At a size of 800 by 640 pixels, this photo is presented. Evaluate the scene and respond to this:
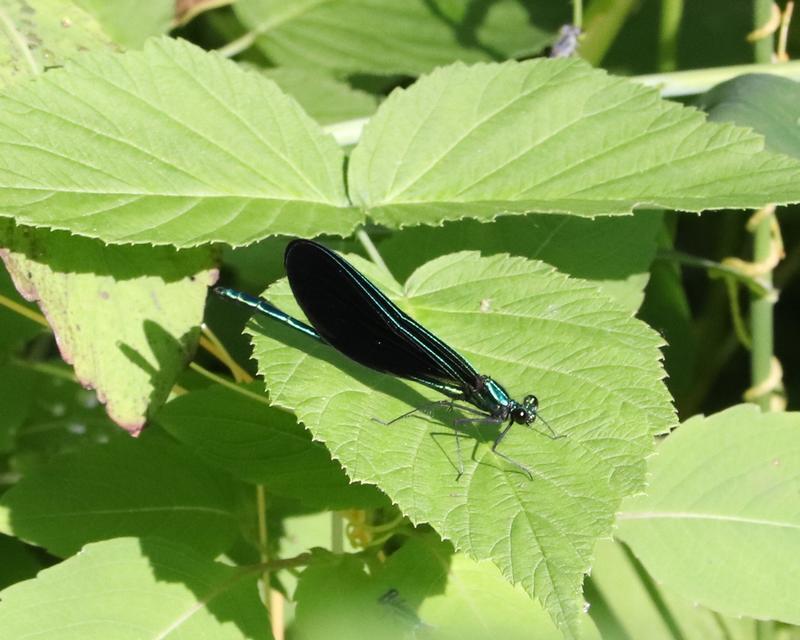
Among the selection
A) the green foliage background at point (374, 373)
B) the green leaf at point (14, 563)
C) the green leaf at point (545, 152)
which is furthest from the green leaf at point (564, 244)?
the green leaf at point (14, 563)

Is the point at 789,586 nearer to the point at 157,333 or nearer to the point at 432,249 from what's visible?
the point at 432,249

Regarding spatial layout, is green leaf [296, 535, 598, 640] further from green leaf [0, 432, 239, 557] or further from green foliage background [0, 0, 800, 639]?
green leaf [0, 432, 239, 557]

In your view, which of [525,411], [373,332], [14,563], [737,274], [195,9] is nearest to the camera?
[525,411]

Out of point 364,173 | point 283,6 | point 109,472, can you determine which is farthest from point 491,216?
point 283,6

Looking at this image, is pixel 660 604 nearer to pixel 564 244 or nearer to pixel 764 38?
pixel 564 244

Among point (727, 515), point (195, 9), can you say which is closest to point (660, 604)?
point (727, 515)

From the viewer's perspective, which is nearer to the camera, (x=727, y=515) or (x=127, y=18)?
(x=727, y=515)

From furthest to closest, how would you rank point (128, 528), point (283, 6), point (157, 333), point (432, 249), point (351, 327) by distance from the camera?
point (283, 6) → point (432, 249) → point (128, 528) → point (157, 333) → point (351, 327)
